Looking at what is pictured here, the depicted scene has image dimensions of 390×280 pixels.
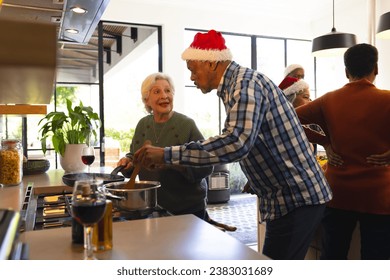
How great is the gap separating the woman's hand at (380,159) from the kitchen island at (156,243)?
0.89m

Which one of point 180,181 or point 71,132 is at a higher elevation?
point 71,132

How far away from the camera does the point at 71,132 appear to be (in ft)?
9.35

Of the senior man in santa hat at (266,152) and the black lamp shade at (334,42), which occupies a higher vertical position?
the black lamp shade at (334,42)

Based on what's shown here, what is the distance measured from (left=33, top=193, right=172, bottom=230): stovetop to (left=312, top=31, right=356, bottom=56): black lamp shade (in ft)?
8.94

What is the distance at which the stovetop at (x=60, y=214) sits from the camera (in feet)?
4.63

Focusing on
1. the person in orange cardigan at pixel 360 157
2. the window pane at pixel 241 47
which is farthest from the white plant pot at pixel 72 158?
the window pane at pixel 241 47

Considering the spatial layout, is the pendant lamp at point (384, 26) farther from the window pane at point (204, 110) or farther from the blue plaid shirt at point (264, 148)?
the window pane at point (204, 110)

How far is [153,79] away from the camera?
2.37 metres

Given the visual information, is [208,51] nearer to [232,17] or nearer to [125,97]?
[232,17]

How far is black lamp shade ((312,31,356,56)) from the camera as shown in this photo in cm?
362

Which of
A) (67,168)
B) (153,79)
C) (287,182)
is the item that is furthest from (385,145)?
(67,168)

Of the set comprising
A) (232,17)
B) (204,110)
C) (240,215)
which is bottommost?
(240,215)

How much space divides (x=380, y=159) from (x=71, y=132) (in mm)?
2041

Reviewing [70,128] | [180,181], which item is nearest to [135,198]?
[180,181]
